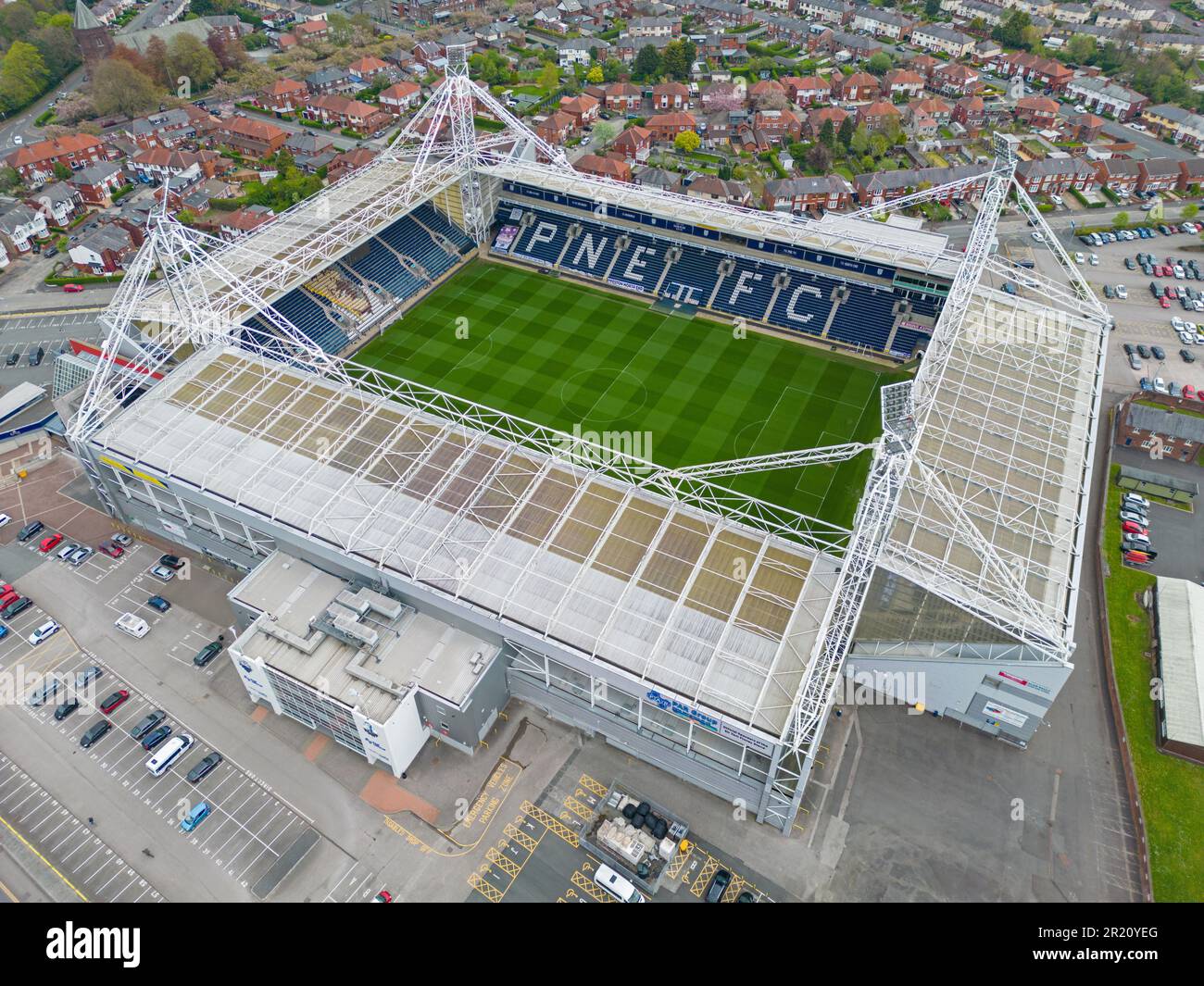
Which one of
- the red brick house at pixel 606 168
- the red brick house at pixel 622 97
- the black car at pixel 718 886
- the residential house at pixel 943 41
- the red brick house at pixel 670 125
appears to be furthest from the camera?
the residential house at pixel 943 41

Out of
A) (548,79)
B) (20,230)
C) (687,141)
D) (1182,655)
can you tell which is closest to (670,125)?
(687,141)

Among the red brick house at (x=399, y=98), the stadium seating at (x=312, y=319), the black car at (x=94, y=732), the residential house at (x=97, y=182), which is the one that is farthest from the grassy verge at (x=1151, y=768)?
the red brick house at (x=399, y=98)

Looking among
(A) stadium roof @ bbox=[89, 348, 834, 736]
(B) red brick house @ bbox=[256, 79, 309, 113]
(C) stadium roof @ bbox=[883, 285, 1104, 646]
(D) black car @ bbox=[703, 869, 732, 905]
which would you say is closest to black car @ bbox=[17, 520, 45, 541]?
(A) stadium roof @ bbox=[89, 348, 834, 736]

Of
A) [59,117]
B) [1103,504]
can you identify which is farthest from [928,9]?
[59,117]

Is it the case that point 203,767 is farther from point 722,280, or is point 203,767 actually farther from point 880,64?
point 880,64

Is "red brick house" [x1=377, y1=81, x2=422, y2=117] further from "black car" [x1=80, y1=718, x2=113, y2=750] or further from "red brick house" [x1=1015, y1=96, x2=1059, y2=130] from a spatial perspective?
"black car" [x1=80, y1=718, x2=113, y2=750]

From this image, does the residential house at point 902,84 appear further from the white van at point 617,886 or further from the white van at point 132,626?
the white van at point 132,626

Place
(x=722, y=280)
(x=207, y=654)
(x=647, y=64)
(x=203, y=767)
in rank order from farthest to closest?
(x=647, y=64) → (x=722, y=280) → (x=207, y=654) → (x=203, y=767)
